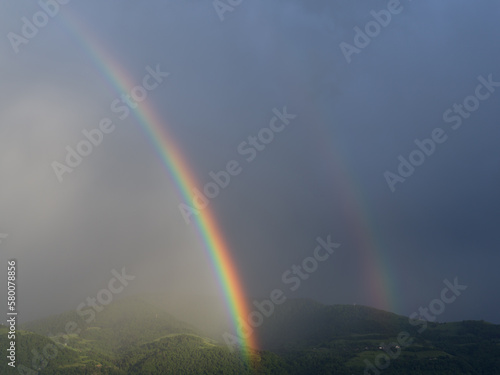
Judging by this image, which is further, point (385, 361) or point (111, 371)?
point (385, 361)

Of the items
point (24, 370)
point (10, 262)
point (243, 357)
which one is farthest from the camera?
point (243, 357)

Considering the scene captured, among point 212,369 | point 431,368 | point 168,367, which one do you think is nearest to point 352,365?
point 431,368

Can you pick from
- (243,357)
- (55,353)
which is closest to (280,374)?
(243,357)

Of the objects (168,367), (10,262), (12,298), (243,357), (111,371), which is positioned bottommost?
(243,357)

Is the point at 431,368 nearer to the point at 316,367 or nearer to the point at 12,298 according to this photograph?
the point at 316,367

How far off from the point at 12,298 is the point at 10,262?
8.41 m

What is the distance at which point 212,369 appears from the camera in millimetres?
178000

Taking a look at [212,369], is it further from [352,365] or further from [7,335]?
[7,335]

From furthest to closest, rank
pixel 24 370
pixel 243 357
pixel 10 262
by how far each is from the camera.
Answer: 1. pixel 243 357
2. pixel 24 370
3. pixel 10 262

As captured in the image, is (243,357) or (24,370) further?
(243,357)

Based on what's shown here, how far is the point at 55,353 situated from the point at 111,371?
1468 inches

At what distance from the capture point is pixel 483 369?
18025 centimetres

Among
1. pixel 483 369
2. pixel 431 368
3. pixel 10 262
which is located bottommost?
pixel 483 369

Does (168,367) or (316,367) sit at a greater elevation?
(168,367)
